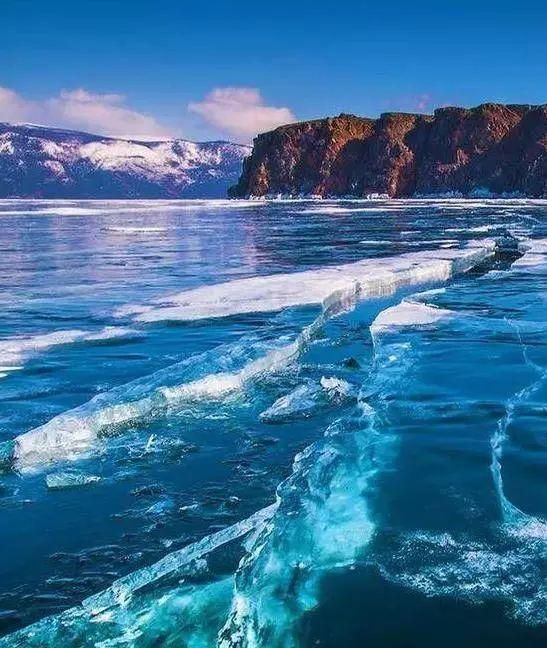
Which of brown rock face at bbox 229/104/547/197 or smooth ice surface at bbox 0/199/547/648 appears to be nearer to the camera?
smooth ice surface at bbox 0/199/547/648

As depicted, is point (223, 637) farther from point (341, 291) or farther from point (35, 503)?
point (341, 291)

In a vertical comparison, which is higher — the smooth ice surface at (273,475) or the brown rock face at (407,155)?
the brown rock face at (407,155)

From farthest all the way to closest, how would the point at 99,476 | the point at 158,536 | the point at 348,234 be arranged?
1. the point at 348,234
2. the point at 99,476
3. the point at 158,536

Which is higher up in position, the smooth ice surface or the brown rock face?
the brown rock face

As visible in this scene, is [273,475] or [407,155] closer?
[273,475]

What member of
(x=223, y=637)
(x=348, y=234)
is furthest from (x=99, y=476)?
(x=348, y=234)

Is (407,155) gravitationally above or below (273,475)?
above

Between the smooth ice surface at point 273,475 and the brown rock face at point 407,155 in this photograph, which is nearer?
the smooth ice surface at point 273,475

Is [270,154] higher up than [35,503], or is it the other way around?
[270,154]
